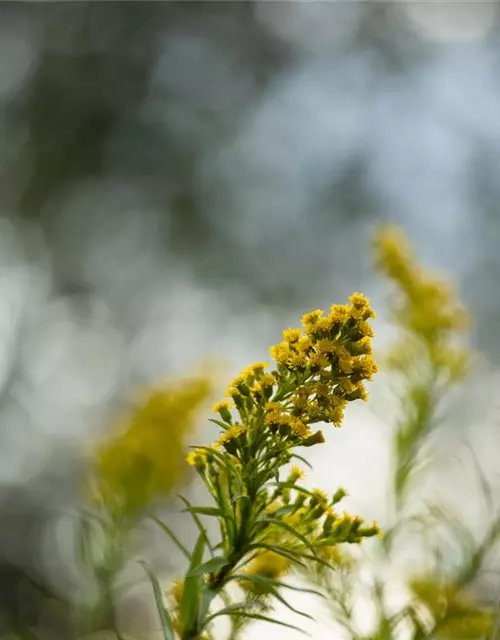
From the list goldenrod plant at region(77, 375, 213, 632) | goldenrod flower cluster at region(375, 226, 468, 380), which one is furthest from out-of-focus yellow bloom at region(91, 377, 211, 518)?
goldenrod flower cluster at region(375, 226, 468, 380)

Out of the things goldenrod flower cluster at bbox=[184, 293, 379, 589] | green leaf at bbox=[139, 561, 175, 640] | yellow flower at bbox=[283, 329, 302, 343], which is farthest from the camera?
yellow flower at bbox=[283, 329, 302, 343]

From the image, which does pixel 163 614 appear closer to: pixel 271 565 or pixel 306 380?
pixel 271 565

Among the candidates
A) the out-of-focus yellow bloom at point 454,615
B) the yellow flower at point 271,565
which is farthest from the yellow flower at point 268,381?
the out-of-focus yellow bloom at point 454,615

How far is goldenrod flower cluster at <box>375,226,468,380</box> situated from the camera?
2.79 m

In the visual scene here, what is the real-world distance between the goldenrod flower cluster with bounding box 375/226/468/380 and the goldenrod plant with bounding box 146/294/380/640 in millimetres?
1355

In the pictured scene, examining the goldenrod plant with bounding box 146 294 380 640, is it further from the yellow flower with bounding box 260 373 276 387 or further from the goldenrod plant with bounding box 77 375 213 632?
the goldenrod plant with bounding box 77 375 213 632

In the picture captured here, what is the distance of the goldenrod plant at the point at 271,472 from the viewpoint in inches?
50.7

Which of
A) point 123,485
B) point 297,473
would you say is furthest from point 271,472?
point 123,485

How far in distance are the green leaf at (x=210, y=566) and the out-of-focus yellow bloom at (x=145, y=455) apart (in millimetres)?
1229

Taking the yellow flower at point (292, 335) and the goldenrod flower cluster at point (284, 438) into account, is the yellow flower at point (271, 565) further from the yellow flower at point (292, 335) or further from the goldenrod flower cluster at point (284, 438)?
the yellow flower at point (292, 335)

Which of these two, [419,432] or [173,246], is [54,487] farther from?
[419,432]

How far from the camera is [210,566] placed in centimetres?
124

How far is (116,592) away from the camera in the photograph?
2348 millimetres

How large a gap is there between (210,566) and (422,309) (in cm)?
190
